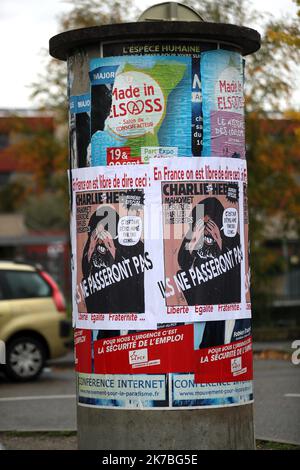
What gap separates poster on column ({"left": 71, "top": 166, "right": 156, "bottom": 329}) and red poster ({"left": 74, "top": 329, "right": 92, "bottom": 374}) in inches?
2.8

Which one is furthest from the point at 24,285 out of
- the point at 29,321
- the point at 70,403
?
the point at 70,403

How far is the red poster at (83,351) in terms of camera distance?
8164mm

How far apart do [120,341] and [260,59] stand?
799 inches

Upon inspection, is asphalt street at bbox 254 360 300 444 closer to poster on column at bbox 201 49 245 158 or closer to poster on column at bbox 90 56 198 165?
poster on column at bbox 201 49 245 158

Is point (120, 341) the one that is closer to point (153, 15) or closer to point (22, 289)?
point (153, 15)

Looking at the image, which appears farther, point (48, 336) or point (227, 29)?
point (48, 336)

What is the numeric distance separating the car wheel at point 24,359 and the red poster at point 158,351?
10100 millimetres

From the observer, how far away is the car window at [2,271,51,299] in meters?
18.2

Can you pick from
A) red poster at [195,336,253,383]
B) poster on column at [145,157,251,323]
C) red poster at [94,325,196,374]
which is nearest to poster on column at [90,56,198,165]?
poster on column at [145,157,251,323]

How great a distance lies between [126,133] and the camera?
8.01 m

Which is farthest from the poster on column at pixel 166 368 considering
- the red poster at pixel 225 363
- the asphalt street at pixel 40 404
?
the asphalt street at pixel 40 404

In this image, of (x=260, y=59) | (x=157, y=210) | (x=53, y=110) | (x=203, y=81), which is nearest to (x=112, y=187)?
(x=157, y=210)

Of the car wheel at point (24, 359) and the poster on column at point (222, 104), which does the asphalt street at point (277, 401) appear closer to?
the car wheel at point (24, 359)

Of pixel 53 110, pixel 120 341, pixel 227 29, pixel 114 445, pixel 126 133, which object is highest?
pixel 53 110
